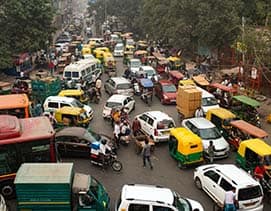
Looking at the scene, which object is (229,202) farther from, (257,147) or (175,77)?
(175,77)

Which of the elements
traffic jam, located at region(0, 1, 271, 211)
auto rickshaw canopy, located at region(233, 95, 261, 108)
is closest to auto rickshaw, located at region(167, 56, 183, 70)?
traffic jam, located at region(0, 1, 271, 211)

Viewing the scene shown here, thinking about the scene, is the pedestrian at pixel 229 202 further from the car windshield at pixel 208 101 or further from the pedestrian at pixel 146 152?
the car windshield at pixel 208 101

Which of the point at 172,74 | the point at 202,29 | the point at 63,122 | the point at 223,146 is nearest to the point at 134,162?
the point at 223,146

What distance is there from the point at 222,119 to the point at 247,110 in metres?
3.46

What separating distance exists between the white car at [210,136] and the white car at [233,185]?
3.25 m

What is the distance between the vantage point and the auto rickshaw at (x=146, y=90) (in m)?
29.4

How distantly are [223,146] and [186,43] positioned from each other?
24993 mm

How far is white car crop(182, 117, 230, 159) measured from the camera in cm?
1933

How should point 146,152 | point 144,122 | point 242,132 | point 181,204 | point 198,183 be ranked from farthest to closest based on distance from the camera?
point 144,122 → point 242,132 → point 146,152 → point 198,183 → point 181,204

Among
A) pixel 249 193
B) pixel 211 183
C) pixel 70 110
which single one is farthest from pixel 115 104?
pixel 249 193

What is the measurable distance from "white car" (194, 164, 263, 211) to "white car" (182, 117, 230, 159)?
128 inches

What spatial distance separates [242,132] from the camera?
790 inches

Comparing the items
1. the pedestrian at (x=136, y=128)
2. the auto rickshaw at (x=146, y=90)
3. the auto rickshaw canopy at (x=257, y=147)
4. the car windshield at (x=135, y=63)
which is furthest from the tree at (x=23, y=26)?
the auto rickshaw canopy at (x=257, y=147)

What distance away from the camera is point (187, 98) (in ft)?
79.6
